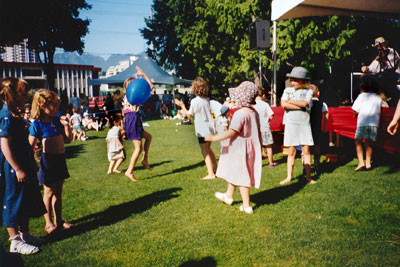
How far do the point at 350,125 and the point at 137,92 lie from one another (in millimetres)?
4364

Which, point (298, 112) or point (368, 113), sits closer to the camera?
point (298, 112)

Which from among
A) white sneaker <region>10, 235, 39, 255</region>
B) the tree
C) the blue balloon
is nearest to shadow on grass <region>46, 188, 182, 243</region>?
white sneaker <region>10, 235, 39, 255</region>

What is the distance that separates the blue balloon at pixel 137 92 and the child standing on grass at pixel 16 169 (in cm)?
302

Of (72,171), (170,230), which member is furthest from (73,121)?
(170,230)

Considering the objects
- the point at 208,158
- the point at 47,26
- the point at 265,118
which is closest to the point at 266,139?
the point at 265,118

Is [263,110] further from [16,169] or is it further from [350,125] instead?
[16,169]

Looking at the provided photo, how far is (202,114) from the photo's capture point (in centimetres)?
599

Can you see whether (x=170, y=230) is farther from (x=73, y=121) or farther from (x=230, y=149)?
(x=73, y=121)

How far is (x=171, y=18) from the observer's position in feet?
97.9

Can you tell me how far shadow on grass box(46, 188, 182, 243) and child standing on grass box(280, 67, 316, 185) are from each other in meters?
2.10

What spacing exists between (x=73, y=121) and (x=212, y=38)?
479 inches

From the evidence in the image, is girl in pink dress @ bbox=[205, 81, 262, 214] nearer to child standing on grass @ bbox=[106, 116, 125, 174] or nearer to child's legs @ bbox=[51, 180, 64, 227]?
child's legs @ bbox=[51, 180, 64, 227]

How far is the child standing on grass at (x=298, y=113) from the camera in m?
5.12

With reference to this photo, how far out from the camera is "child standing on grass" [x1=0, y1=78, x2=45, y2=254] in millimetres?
3094
